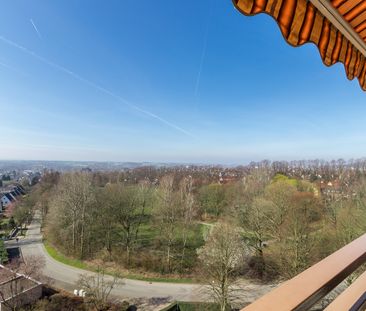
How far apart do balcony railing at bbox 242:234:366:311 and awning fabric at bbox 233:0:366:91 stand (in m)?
0.98

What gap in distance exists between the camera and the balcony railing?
2.04 feet

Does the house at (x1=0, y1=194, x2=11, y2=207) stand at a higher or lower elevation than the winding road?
higher

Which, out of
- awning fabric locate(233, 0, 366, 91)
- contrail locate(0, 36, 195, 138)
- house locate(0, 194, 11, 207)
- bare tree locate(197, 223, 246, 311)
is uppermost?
contrail locate(0, 36, 195, 138)

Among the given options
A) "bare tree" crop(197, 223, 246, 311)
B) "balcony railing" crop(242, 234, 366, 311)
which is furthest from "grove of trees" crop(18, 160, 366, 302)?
"balcony railing" crop(242, 234, 366, 311)

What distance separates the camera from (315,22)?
1.26m

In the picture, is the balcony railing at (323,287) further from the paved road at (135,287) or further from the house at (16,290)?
the house at (16,290)

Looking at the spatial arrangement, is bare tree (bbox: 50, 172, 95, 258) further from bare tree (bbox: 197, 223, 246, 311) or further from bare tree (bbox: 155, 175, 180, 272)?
bare tree (bbox: 197, 223, 246, 311)

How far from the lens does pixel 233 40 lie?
10844mm

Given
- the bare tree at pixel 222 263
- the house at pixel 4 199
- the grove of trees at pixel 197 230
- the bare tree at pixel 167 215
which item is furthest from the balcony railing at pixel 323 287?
the house at pixel 4 199

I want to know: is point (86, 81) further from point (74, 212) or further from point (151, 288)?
point (151, 288)

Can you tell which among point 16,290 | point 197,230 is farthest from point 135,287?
point 197,230

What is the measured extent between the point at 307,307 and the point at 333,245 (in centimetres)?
1359

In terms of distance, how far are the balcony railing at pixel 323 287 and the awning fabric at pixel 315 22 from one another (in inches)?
38.6

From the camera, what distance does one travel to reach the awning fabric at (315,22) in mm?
1071
